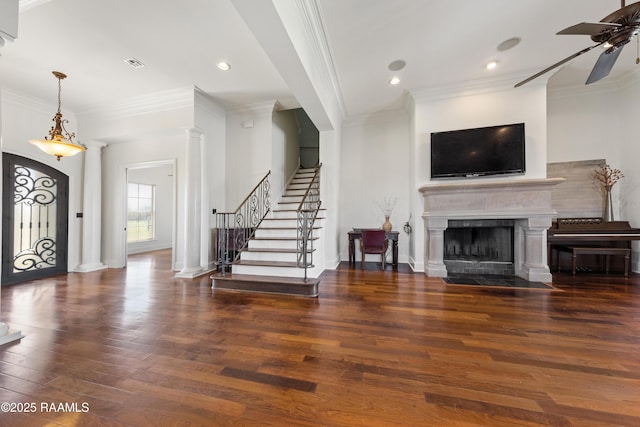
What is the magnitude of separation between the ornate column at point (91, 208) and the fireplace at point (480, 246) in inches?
289

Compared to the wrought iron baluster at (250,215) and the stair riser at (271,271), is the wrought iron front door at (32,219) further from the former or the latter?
the stair riser at (271,271)

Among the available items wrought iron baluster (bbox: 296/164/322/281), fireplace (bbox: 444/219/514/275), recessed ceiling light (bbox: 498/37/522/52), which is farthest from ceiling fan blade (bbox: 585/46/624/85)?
wrought iron baluster (bbox: 296/164/322/281)

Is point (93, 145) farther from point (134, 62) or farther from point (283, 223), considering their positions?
point (283, 223)

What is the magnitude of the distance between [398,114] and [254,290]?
4778mm

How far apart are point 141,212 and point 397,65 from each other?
8728mm

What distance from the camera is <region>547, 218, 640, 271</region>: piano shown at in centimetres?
408

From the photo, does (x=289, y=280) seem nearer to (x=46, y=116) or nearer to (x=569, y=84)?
(x=46, y=116)

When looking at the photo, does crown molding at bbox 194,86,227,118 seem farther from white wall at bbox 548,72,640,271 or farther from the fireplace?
white wall at bbox 548,72,640,271

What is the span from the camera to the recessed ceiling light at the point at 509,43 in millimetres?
3416

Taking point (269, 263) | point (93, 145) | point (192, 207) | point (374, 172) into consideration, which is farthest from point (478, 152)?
point (93, 145)

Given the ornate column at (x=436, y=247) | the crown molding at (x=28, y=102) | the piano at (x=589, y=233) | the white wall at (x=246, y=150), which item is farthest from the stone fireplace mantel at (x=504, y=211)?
the crown molding at (x=28, y=102)

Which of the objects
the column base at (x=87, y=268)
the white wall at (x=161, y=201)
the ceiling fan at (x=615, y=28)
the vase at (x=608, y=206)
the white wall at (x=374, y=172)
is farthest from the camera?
the white wall at (x=161, y=201)

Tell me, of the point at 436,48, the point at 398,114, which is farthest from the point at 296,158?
the point at 436,48

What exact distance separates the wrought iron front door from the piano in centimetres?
940
